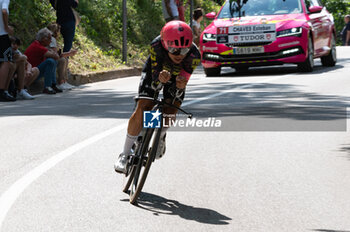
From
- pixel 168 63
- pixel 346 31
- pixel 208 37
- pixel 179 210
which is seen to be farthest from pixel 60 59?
pixel 346 31

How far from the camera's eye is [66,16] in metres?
16.6

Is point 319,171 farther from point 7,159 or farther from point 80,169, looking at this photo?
point 7,159

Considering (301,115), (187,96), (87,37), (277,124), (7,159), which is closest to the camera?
(7,159)

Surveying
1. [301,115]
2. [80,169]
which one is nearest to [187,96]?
[301,115]

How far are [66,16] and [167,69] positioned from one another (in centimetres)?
1100

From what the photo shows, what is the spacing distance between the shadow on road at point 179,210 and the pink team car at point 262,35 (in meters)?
11.3

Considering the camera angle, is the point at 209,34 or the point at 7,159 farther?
the point at 209,34

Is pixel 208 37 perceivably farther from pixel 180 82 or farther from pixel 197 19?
pixel 180 82

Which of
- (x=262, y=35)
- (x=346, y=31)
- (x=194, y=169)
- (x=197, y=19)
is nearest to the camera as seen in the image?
(x=194, y=169)

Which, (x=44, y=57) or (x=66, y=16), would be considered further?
(x=66, y=16)

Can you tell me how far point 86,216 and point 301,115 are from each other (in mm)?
5881

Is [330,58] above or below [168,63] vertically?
below

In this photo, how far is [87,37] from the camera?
2133 cm

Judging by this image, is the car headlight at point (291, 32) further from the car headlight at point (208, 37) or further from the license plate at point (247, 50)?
the car headlight at point (208, 37)
